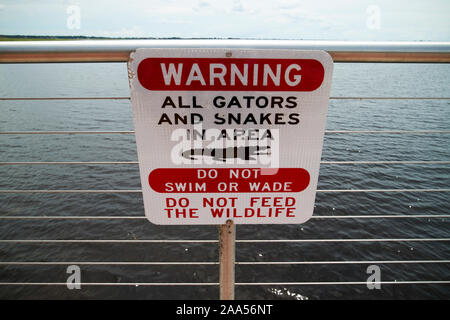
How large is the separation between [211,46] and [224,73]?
0.40 feet

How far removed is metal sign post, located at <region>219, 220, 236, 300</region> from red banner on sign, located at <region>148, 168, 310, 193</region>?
0.22 meters

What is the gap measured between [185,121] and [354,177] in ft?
38.8

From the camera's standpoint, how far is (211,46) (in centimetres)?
111

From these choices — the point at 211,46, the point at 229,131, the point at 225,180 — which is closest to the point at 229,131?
the point at 229,131

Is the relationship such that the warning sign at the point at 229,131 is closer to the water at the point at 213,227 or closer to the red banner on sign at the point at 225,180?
the red banner on sign at the point at 225,180

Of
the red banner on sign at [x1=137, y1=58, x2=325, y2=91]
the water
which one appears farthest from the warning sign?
the water

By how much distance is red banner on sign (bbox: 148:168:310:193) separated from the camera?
50.2 inches

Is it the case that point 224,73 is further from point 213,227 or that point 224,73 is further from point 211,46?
point 213,227

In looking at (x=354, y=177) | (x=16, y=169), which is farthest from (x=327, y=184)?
(x=16, y=169)

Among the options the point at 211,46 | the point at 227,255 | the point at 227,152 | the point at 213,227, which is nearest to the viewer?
the point at 211,46

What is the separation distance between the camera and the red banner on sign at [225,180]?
4.18ft

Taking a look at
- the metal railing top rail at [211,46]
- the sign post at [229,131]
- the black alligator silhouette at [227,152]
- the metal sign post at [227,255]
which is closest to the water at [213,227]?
the metal sign post at [227,255]

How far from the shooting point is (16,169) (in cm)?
1239
